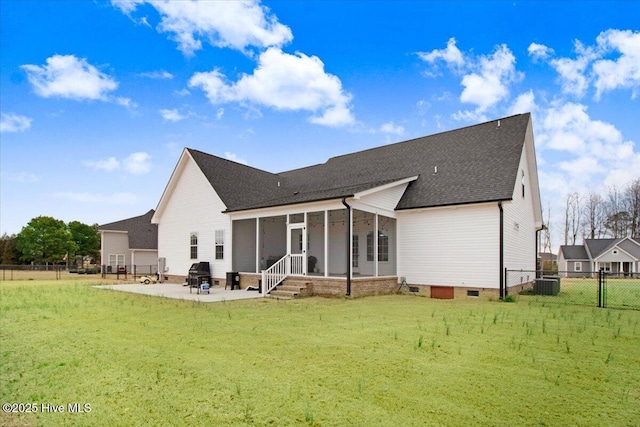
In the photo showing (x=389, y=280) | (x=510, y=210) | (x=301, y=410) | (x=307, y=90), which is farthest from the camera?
(x=307, y=90)

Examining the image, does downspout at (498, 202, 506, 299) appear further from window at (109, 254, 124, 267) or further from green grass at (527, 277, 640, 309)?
window at (109, 254, 124, 267)

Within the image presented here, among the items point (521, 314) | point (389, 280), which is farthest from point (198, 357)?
point (389, 280)

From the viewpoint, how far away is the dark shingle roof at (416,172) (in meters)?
14.4

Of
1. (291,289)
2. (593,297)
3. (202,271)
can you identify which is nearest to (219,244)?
(202,271)

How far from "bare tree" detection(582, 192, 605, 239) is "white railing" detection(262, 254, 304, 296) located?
162 ft

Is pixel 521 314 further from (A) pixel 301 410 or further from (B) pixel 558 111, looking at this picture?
(B) pixel 558 111

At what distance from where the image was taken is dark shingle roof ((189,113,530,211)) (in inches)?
568

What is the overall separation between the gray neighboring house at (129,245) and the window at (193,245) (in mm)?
15285

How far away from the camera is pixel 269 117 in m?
24.1

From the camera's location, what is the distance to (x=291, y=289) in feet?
46.2

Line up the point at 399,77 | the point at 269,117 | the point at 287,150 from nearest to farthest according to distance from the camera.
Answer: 1. the point at 399,77
2. the point at 269,117
3. the point at 287,150

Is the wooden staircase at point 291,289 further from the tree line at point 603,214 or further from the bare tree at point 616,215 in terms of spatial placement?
the bare tree at point 616,215

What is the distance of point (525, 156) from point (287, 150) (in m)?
15.6

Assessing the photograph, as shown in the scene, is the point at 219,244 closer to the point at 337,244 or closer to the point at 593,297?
the point at 337,244
